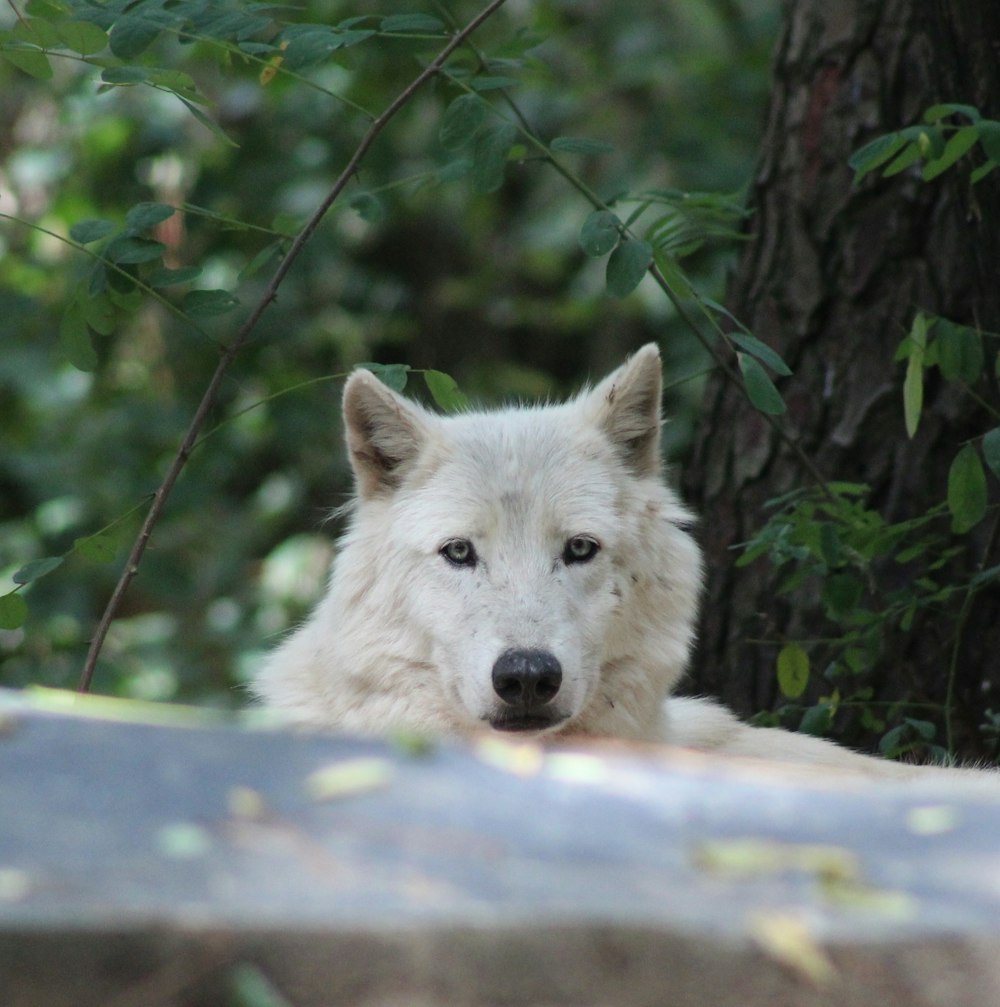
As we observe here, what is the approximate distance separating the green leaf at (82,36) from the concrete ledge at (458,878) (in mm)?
2091

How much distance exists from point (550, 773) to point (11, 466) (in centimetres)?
756

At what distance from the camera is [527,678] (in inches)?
137

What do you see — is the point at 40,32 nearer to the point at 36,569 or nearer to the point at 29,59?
the point at 29,59

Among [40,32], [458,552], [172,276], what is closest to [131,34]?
[40,32]

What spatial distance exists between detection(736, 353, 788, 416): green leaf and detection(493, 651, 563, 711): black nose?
86 centimetres

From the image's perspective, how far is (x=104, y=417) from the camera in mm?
9055

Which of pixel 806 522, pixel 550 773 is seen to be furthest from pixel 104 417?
pixel 550 773

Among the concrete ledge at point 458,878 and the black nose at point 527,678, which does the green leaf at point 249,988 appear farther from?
the black nose at point 527,678

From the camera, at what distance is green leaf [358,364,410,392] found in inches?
155

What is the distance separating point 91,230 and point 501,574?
1.45m

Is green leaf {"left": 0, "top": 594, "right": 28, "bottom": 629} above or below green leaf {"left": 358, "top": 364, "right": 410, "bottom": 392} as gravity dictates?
below

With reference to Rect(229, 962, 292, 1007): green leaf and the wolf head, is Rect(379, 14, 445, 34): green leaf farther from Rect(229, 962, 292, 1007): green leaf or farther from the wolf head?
Rect(229, 962, 292, 1007): green leaf

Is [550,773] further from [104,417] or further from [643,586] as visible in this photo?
[104,417]

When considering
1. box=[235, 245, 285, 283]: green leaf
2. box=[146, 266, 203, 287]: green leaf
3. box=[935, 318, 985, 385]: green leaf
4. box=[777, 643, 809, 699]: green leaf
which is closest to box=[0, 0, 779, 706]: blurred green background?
box=[235, 245, 285, 283]: green leaf
